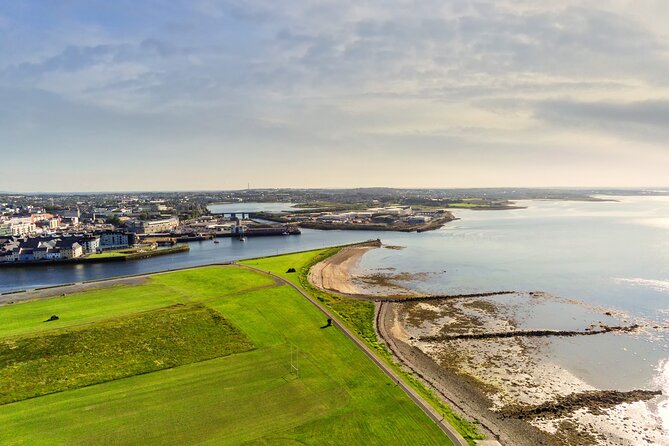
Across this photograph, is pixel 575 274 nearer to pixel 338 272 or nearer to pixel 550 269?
pixel 550 269

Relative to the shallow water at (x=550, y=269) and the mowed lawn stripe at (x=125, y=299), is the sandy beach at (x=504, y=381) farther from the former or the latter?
the mowed lawn stripe at (x=125, y=299)

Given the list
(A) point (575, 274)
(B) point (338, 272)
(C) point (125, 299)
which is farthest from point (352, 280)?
(A) point (575, 274)

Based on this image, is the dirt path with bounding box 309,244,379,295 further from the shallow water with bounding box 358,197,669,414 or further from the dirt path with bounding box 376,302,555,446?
the dirt path with bounding box 376,302,555,446

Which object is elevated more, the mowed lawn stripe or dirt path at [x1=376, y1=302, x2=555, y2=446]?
the mowed lawn stripe

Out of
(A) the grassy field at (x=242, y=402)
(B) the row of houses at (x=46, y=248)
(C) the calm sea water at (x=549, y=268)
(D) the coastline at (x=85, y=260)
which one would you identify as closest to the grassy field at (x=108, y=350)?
(A) the grassy field at (x=242, y=402)

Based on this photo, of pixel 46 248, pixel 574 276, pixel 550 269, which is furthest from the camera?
pixel 46 248

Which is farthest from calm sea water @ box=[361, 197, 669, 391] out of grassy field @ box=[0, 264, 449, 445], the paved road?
grassy field @ box=[0, 264, 449, 445]
